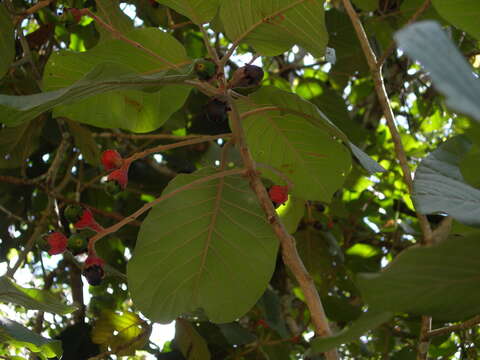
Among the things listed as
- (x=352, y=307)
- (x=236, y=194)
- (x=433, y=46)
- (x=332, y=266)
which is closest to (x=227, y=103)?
(x=236, y=194)

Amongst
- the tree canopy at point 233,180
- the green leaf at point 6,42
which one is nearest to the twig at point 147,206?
the tree canopy at point 233,180

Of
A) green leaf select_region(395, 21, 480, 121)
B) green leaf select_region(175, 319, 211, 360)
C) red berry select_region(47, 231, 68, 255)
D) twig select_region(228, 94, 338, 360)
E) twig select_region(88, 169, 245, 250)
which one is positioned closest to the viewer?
green leaf select_region(395, 21, 480, 121)

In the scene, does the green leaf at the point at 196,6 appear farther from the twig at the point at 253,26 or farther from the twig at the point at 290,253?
the twig at the point at 290,253

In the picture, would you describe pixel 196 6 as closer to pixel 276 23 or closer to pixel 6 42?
pixel 276 23

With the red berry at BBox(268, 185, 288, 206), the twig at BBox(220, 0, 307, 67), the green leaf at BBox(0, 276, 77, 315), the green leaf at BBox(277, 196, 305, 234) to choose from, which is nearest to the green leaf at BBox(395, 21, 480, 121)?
the twig at BBox(220, 0, 307, 67)

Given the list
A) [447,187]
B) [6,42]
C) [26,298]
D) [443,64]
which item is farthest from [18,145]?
[443,64]

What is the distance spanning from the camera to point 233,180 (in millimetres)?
1362

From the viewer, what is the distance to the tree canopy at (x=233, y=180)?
2.57ft

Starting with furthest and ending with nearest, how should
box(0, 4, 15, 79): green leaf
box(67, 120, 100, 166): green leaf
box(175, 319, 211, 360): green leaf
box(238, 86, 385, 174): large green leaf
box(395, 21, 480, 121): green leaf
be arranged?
1. box(67, 120, 100, 166): green leaf
2. box(175, 319, 211, 360): green leaf
3. box(0, 4, 15, 79): green leaf
4. box(238, 86, 385, 174): large green leaf
5. box(395, 21, 480, 121): green leaf

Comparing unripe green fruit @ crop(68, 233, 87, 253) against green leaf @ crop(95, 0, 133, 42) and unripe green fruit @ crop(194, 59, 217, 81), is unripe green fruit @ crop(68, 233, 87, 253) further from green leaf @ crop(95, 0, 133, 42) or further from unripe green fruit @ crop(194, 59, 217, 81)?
green leaf @ crop(95, 0, 133, 42)

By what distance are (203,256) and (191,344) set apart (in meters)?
0.69

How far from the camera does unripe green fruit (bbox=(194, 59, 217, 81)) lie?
1132 mm

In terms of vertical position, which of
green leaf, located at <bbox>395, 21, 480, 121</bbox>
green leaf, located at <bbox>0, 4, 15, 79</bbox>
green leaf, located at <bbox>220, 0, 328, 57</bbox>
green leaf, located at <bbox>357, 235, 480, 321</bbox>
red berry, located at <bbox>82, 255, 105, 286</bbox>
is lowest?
green leaf, located at <bbox>357, 235, 480, 321</bbox>

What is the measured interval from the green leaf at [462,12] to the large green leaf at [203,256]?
0.51 meters
